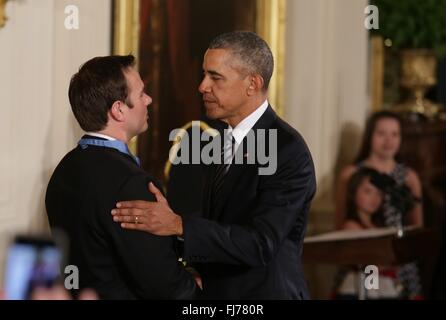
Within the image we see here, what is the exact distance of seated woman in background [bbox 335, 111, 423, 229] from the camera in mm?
6520

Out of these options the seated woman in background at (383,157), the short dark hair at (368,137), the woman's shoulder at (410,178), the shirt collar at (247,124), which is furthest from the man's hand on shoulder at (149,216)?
the woman's shoulder at (410,178)

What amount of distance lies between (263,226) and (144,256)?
42 cm

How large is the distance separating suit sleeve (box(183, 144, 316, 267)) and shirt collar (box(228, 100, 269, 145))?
0.16m

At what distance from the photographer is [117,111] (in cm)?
315

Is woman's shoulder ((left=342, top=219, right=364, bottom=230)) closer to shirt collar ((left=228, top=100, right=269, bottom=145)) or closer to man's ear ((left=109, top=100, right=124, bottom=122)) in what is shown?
shirt collar ((left=228, top=100, right=269, bottom=145))

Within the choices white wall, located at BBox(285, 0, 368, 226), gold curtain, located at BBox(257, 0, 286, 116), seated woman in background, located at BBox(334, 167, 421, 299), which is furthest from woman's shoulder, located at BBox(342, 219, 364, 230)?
gold curtain, located at BBox(257, 0, 286, 116)

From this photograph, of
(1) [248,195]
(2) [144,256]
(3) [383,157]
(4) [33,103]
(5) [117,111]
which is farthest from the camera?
(3) [383,157]

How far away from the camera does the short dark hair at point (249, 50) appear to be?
3.30 metres

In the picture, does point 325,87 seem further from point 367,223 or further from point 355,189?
point 367,223

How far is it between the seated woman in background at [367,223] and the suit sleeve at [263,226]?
312 centimetres

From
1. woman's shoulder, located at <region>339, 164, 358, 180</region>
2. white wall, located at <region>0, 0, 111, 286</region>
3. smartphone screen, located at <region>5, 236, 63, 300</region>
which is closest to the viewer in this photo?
smartphone screen, located at <region>5, 236, 63, 300</region>

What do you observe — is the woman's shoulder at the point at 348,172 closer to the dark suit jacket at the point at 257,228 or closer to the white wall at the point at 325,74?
the white wall at the point at 325,74

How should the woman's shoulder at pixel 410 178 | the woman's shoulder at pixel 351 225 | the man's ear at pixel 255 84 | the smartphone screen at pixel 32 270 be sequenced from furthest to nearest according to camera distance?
the woman's shoulder at pixel 410 178, the woman's shoulder at pixel 351 225, the smartphone screen at pixel 32 270, the man's ear at pixel 255 84

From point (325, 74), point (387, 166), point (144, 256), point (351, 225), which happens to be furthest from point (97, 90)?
point (387, 166)
